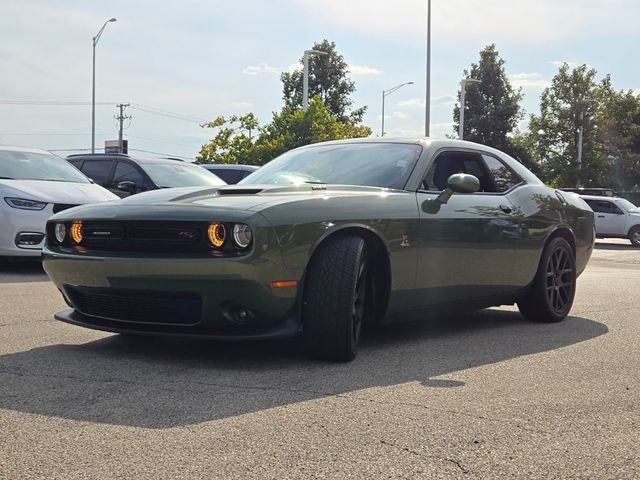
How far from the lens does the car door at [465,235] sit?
500cm

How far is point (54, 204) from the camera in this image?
8891 mm

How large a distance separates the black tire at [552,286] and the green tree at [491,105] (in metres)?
48.7

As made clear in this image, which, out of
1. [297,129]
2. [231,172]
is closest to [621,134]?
[297,129]

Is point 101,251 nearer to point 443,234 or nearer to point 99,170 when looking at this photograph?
point 443,234

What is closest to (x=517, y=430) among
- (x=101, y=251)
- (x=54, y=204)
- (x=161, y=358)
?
(x=161, y=358)

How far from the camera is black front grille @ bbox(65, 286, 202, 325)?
4.10m

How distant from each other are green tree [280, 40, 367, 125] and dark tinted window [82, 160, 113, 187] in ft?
175

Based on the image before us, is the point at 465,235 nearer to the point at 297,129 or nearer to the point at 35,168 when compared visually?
the point at 35,168

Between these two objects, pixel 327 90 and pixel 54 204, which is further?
pixel 327 90

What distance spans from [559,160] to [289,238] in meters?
44.9

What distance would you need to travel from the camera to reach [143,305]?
4.21 m

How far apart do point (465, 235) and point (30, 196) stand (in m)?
5.48

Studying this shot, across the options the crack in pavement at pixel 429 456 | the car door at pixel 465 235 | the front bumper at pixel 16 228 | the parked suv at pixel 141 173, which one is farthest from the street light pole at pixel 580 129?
the crack in pavement at pixel 429 456

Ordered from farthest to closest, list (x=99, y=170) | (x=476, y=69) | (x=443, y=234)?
(x=476, y=69) < (x=99, y=170) < (x=443, y=234)
